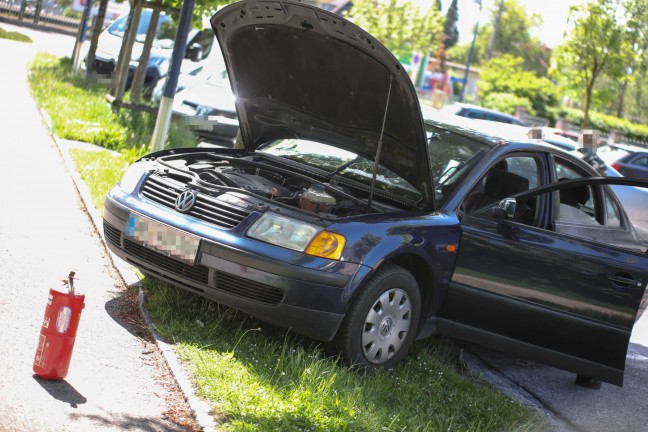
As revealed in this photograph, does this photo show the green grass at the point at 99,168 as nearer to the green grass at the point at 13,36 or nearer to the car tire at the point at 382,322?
the car tire at the point at 382,322

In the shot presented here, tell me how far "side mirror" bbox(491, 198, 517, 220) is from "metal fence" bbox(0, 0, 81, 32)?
101ft

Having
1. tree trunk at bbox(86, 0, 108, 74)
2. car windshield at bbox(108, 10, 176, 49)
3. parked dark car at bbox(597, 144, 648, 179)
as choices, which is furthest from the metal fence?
parked dark car at bbox(597, 144, 648, 179)

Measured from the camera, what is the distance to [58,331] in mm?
4414

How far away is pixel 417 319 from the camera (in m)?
5.70

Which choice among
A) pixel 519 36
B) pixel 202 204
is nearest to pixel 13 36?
pixel 202 204

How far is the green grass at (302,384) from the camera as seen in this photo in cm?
449

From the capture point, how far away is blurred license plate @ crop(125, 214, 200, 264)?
529cm

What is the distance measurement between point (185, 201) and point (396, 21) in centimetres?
4983

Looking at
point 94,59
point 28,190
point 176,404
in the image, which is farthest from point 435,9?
point 176,404

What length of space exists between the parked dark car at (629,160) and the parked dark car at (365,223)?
1442 centimetres

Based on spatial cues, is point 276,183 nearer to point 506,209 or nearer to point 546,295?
point 506,209

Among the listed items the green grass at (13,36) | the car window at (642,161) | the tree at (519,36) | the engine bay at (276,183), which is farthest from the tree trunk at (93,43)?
the tree at (519,36)

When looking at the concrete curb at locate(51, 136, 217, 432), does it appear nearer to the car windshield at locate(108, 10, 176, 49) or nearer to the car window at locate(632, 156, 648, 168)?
the car windshield at locate(108, 10, 176, 49)

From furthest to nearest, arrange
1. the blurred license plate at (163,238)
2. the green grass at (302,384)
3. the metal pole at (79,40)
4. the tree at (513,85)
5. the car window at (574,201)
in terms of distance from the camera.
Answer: the tree at (513,85), the metal pole at (79,40), the car window at (574,201), the blurred license plate at (163,238), the green grass at (302,384)
